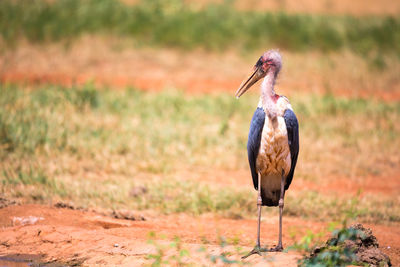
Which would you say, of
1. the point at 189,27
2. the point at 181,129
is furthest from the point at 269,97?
the point at 189,27

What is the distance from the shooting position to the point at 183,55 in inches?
549

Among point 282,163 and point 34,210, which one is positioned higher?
point 282,163

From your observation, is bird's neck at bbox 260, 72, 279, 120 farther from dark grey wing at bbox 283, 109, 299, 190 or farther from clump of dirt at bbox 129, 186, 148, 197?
clump of dirt at bbox 129, 186, 148, 197

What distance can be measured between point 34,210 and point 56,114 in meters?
3.00

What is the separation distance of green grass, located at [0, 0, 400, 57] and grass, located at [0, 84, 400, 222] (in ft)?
14.3

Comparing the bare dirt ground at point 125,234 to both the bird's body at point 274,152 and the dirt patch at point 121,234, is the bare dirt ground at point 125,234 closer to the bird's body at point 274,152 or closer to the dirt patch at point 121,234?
the dirt patch at point 121,234

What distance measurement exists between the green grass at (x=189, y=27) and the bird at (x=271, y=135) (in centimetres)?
994

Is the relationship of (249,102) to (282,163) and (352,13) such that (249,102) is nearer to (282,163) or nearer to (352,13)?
(282,163)

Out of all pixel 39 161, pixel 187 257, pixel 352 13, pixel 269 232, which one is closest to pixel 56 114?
pixel 39 161

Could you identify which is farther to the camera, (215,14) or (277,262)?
(215,14)

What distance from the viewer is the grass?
18.3 feet

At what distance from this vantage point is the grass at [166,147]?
18.3 ft

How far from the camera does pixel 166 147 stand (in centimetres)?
725

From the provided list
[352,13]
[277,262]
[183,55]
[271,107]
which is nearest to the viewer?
[277,262]
